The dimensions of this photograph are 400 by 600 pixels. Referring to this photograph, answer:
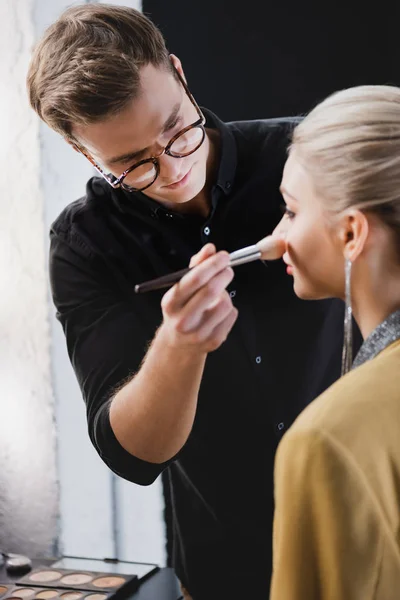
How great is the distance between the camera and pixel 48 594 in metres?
1.74

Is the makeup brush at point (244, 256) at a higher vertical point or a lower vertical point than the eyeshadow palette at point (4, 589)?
higher

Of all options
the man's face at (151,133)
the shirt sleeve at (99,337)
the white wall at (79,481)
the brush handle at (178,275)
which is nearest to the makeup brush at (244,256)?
the brush handle at (178,275)

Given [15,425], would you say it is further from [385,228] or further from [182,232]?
[385,228]

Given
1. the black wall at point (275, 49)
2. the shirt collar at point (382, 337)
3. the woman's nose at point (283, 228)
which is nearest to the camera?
the shirt collar at point (382, 337)

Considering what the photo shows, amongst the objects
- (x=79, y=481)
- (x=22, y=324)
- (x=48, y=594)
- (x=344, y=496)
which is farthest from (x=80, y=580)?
(x=344, y=496)

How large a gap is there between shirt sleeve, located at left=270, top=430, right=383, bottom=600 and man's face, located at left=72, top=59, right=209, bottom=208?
51 centimetres

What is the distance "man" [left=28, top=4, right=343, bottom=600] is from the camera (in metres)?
1.19

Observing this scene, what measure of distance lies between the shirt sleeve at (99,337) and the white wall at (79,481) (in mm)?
752

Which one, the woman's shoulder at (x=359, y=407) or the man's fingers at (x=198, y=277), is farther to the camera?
the man's fingers at (x=198, y=277)

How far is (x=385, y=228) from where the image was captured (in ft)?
3.40

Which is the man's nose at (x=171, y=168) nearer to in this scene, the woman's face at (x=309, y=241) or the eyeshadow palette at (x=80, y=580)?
the woman's face at (x=309, y=241)

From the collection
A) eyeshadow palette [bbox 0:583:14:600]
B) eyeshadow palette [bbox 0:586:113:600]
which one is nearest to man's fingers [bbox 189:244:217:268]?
eyeshadow palette [bbox 0:586:113:600]

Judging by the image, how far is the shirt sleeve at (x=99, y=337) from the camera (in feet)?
4.36

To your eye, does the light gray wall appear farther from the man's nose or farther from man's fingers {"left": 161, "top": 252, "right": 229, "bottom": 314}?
man's fingers {"left": 161, "top": 252, "right": 229, "bottom": 314}
